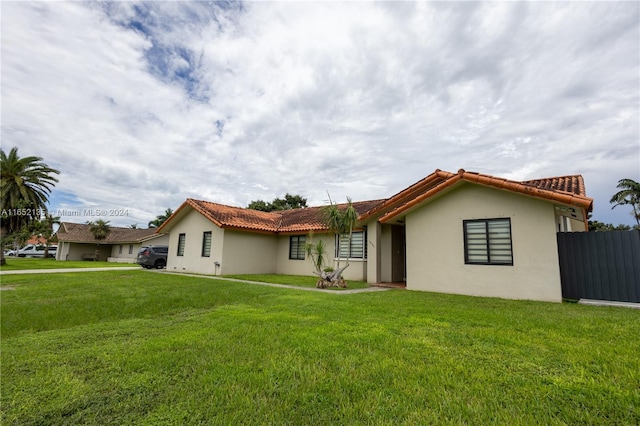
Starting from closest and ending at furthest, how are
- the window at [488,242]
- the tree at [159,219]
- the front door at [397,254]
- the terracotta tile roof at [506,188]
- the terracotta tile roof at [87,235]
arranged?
the terracotta tile roof at [506,188] < the window at [488,242] < the front door at [397,254] < the terracotta tile roof at [87,235] < the tree at [159,219]

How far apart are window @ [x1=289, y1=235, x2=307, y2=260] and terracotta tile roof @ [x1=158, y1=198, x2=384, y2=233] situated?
79 centimetres

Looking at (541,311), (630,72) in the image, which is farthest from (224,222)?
(630,72)

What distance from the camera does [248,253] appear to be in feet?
58.7

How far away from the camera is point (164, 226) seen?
69.3 feet

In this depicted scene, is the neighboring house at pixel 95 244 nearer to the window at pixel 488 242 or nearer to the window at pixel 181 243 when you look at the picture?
the window at pixel 181 243

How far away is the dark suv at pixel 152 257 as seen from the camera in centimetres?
2338

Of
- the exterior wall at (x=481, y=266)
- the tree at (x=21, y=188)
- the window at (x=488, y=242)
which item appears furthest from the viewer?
the tree at (x=21, y=188)

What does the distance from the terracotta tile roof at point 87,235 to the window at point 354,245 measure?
113 feet

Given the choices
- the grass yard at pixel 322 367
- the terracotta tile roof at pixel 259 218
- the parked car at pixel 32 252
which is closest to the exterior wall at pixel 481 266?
the grass yard at pixel 322 367

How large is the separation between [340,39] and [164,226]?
17319 millimetres

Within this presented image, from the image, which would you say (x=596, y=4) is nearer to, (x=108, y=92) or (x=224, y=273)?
(x=108, y=92)

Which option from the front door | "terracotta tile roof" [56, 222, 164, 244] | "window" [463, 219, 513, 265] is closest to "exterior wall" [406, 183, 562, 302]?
"window" [463, 219, 513, 265]

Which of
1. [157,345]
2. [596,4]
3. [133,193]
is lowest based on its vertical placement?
[157,345]

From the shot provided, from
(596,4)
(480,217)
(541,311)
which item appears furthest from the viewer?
(480,217)
